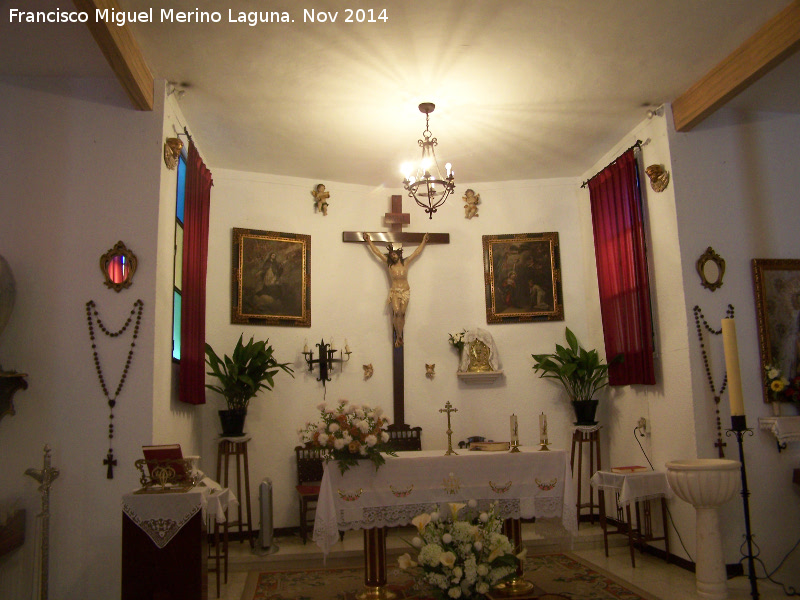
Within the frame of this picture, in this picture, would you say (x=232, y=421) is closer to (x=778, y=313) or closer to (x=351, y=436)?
(x=351, y=436)

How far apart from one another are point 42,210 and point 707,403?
601 centimetres

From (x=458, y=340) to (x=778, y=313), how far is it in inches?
139

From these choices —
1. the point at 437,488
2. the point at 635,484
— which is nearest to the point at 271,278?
the point at 437,488

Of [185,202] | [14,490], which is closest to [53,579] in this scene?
[14,490]

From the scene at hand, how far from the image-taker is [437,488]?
5172 mm

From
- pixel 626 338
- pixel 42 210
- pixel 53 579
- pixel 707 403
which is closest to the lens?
pixel 53 579

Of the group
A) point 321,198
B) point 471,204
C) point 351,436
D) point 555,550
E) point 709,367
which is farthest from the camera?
point 471,204

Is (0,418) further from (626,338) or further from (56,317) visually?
(626,338)

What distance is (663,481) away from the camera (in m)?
6.14

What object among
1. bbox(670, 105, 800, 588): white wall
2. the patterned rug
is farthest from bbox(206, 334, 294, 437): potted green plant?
bbox(670, 105, 800, 588): white wall

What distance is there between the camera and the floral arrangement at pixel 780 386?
5.89m

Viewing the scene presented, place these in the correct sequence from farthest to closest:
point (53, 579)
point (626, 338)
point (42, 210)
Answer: point (626, 338)
point (42, 210)
point (53, 579)

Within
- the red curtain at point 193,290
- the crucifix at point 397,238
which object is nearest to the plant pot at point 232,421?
the red curtain at point 193,290

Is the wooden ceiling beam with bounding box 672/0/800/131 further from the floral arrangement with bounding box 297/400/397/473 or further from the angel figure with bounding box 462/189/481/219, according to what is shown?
the floral arrangement with bounding box 297/400/397/473
